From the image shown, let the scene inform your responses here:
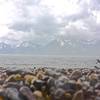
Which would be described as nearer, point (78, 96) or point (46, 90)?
point (78, 96)

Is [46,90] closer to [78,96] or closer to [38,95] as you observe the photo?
[38,95]

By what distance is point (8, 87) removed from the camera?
10.8 metres

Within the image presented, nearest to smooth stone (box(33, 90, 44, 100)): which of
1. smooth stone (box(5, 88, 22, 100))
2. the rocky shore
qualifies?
the rocky shore

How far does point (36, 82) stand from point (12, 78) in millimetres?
1145

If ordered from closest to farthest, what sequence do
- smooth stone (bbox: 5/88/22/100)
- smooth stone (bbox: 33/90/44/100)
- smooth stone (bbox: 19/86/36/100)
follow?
1. smooth stone (bbox: 5/88/22/100)
2. smooth stone (bbox: 19/86/36/100)
3. smooth stone (bbox: 33/90/44/100)

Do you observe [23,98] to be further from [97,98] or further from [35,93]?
[97,98]

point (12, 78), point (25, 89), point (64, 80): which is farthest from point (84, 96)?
point (12, 78)

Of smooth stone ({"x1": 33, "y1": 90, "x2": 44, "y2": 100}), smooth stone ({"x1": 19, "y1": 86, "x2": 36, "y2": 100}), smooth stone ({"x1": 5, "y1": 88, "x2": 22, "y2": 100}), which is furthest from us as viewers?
smooth stone ({"x1": 33, "y1": 90, "x2": 44, "y2": 100})

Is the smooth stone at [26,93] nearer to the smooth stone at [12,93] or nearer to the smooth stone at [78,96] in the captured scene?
the smooth stone at [12,93]

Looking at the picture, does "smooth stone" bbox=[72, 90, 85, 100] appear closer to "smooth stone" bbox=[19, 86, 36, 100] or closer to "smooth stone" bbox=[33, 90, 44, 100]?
"smooth stone" bbox=[33, 90, 44, 100]

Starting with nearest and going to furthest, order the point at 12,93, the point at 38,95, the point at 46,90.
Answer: the point at 12,93
the point at 38,95
the point at 46,90

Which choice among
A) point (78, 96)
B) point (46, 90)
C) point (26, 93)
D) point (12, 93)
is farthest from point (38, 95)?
point (78, 96)

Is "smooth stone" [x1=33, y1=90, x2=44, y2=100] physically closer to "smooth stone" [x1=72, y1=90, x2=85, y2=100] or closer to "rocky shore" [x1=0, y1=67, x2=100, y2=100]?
"rocky shore" [x1=0, y1=67, x2=100, y2=100]

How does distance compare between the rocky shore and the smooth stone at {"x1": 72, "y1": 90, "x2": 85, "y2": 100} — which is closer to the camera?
the rocky shore
